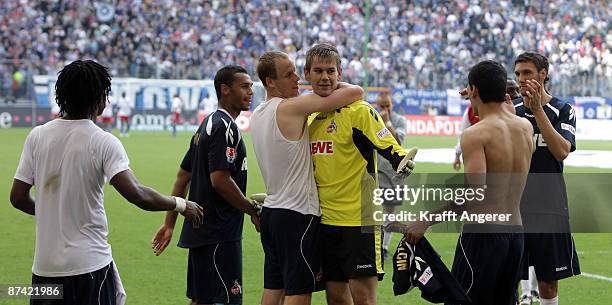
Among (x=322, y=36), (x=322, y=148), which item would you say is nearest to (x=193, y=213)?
(x=322, y=148)

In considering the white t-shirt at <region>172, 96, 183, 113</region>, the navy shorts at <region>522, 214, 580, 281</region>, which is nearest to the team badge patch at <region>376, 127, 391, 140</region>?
the navy shorts at <region>522, 214, 580, 281</region>

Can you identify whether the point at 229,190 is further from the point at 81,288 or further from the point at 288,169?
the point at 81,288

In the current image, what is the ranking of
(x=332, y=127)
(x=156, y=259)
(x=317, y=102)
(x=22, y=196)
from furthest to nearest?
1. (x=156, y=259)
2. (x=332, y=127)
3. (x=317, y=102)
4. (x=22, y=196)

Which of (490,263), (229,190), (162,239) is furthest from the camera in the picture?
(162,239)

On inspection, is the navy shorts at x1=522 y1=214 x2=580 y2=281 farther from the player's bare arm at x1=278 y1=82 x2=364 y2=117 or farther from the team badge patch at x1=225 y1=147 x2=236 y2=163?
the team badge patch at x1=225 y1=147 x2=236 y2=163

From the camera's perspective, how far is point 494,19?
49.0 metres

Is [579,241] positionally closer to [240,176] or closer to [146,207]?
[240,176]

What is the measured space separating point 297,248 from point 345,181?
1.78ft

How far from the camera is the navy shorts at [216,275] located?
20.2ft

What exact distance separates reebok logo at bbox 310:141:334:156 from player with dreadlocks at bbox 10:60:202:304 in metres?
1.43

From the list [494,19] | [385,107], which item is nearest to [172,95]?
[494,19]

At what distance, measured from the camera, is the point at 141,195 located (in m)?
4.80

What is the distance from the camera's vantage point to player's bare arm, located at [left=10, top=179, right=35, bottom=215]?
4.94 metres

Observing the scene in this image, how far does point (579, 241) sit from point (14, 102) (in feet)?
98.1
